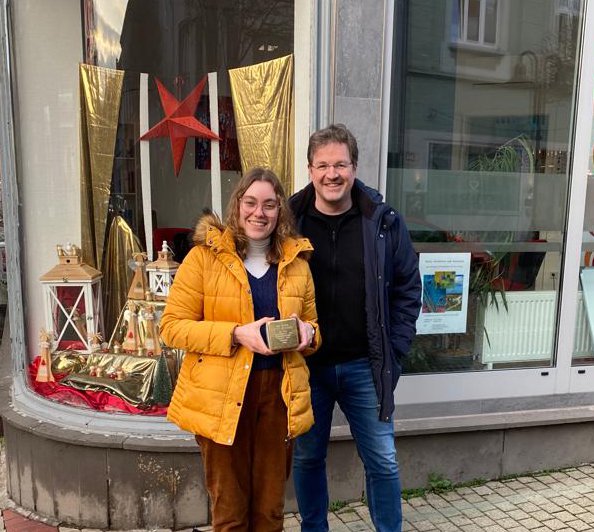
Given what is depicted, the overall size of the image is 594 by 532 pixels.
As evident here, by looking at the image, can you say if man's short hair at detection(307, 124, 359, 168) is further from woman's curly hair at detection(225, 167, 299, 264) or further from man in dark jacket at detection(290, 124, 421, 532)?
woman's curly hair at detection(225, 167, 299, 264)

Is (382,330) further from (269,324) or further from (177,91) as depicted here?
(177,91)

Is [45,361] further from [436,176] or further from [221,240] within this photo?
[436,176]

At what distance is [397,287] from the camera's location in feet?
8.26

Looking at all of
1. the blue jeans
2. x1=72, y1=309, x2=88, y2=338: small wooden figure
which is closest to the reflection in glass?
the blue jeans

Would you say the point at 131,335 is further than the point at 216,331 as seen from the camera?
Yes

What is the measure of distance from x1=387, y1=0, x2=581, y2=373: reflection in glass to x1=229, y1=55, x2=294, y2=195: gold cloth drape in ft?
2.12

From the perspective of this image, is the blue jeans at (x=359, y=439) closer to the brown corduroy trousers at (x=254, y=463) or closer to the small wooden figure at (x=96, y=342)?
the brown corduroy trousers at (x=254, y=463)

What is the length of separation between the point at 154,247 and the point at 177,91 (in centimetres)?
107

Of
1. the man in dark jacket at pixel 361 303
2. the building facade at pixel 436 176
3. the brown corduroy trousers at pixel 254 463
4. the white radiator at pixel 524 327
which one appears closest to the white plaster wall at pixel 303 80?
the building facade at pixel 436 176

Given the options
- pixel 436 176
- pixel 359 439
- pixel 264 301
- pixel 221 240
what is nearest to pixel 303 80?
pixel 436 176

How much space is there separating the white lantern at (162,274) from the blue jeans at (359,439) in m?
1.56

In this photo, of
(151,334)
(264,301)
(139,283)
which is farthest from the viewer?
(139,283)

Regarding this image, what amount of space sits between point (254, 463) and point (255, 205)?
1.03 meters

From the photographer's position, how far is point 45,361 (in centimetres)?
374
